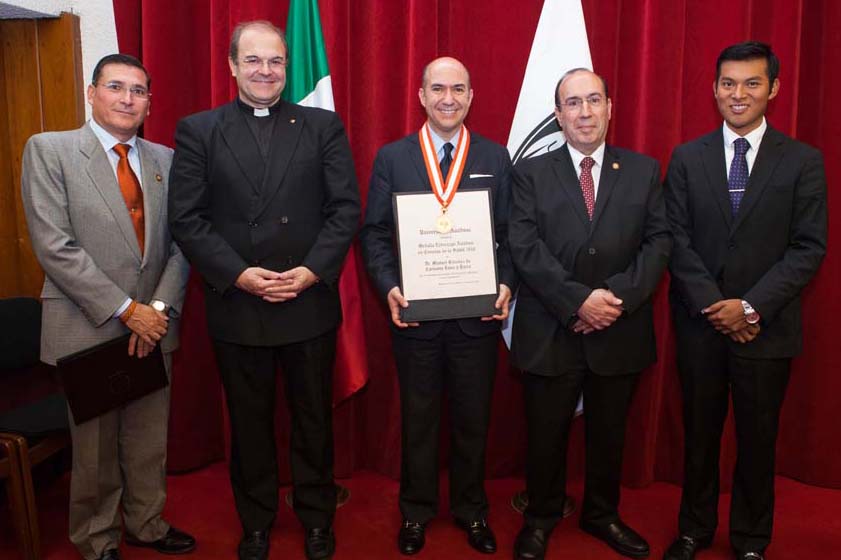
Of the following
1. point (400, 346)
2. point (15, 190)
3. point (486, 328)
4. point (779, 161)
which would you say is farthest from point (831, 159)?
point (15, 190)

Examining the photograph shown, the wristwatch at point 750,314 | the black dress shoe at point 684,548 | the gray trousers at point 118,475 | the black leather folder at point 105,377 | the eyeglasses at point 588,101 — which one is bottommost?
the black dress shoe at point 684,548

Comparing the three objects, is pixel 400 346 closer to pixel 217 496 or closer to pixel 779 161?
pixel 217 496

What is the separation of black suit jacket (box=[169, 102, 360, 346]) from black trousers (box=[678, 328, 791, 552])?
1.40m

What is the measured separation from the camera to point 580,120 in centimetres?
255

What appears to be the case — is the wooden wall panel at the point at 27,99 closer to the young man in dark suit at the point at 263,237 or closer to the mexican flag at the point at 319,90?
the mexican flag at the point at 319,90

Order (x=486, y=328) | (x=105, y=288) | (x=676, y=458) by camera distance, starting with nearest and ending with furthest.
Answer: (x=105, y=288), (x=486, y=328), (x=676, y=458)

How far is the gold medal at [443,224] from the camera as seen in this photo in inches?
101

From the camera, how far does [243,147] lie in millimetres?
2496

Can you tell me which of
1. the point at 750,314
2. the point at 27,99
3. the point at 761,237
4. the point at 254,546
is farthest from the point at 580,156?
the point at 27,99

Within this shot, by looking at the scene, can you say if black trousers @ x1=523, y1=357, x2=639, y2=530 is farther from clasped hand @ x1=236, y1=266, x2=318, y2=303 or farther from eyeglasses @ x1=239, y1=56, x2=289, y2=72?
eyeglasses @ x1=239, y1=56, x2=289, y2=72

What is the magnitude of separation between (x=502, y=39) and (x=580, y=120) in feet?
3.14

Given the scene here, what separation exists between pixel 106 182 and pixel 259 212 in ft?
1.82

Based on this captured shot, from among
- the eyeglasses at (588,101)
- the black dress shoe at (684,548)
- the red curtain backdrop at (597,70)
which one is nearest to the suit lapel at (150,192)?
the red curtain backdrop at (597,70)

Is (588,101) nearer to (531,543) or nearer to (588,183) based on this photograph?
(588,183)
